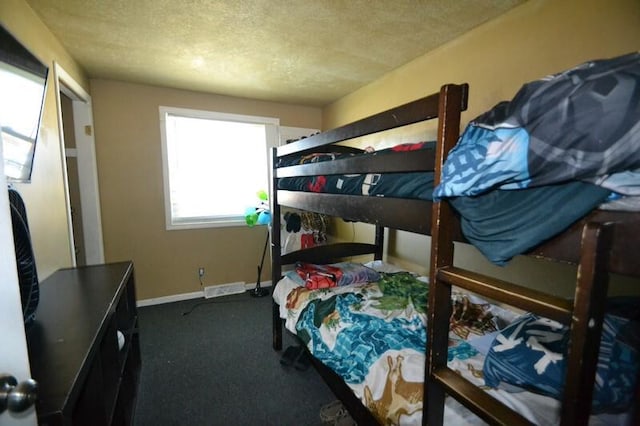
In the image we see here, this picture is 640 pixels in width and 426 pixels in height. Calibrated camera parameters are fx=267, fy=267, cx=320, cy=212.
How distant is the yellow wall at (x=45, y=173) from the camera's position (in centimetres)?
143

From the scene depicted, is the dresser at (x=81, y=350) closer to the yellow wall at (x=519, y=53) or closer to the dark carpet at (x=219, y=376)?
the dark carpet at (x=219, y=376)

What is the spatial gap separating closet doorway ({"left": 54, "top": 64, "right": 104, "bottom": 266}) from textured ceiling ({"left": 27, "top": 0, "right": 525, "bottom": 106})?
1.27ft

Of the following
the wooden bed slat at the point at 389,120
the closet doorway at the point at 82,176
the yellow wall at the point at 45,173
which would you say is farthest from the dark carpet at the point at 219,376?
the wooden bed slat at the point at 389,120

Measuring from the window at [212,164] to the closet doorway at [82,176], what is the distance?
602 mm

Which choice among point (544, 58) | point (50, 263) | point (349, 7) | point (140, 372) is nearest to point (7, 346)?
point (50, 263)

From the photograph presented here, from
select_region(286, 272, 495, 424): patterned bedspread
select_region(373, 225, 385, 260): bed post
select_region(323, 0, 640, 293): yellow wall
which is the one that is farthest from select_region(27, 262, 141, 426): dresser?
select_region(323, 0, 640, 293): yellow wall

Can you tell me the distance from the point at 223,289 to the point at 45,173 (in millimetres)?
2022

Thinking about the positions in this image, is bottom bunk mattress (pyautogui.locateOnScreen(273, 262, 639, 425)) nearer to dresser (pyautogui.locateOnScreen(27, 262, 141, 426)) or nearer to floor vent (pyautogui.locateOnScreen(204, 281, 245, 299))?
dresser (pyautogui.locateOnScreen(27, 262, 141, 426))

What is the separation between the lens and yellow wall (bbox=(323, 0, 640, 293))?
4.28 feet

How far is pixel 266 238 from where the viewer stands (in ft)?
11.3

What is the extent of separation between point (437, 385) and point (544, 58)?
5.98ft

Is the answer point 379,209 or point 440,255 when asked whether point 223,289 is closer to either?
point 379,209

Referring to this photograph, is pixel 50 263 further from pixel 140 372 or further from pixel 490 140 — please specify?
pixel 490 140

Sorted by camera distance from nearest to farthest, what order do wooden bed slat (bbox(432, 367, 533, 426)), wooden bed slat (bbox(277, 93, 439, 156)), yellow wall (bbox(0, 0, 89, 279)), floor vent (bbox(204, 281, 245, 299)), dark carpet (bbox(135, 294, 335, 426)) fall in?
wooden bed slat (bbox(432, 367, 533, 426)) → wooden bed slat (bbox(277, 93, 439, 156)) → yellow wall (bbox(0, 0, 89, 279)) → dark carpet (bbox(135, 294, 335, 426)) → floor vent (bbox(204, 281, 245, 299))
